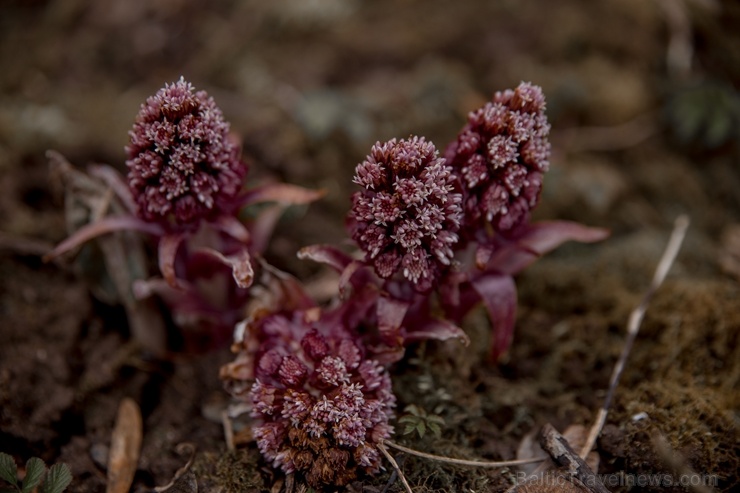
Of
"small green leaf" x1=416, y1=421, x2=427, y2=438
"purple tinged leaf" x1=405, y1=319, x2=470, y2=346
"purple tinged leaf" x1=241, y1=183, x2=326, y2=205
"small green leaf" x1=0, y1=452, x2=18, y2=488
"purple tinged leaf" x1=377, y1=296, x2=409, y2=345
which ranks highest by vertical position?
"purple tinged leaf" x1=241, y1=183, x2=326, y2=205

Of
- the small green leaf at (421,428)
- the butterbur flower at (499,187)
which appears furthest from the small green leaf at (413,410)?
the butterbur flower at (499,187)

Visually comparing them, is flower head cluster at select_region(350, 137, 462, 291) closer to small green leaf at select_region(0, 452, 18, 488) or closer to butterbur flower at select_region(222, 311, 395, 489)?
butterbur flower at select_region(222, 311, 395, 489)

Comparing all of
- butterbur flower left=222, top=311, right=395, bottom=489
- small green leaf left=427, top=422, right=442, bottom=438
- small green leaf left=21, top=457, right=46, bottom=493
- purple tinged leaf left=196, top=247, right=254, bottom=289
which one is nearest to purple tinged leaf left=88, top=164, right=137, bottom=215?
purple tinged leaf left=196, top=247, right=254, bottom=289

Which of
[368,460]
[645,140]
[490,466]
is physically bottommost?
[490,466]

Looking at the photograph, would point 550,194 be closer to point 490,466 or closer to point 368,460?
point 490,466

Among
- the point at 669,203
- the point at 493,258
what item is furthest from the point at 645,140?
the point at 493,258
